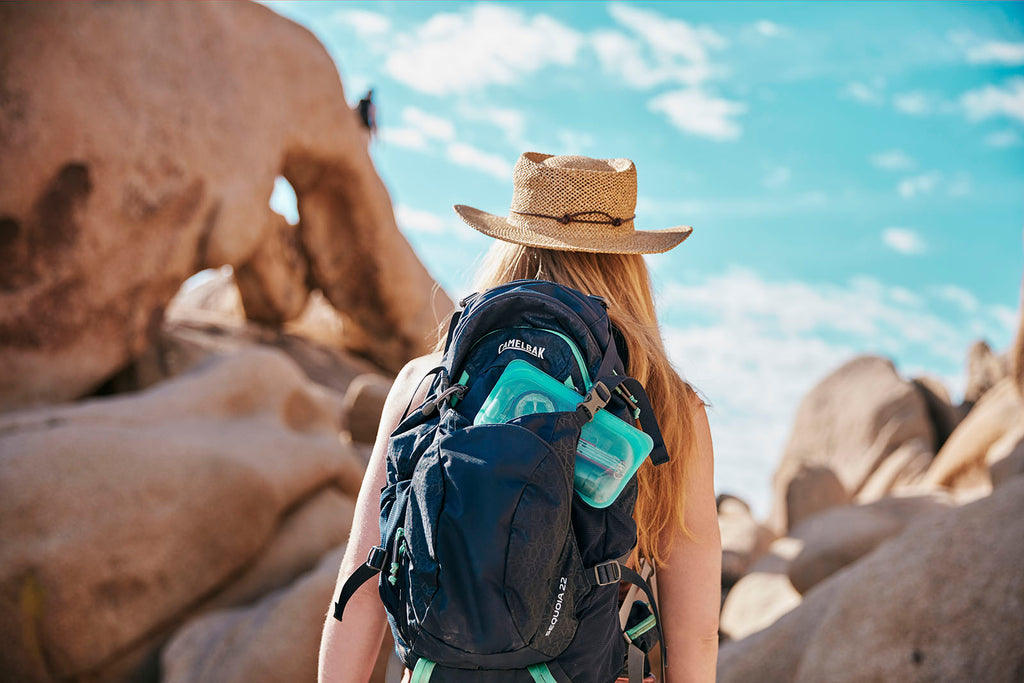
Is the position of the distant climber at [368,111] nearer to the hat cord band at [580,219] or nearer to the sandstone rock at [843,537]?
the sandstone rock at [843,537]

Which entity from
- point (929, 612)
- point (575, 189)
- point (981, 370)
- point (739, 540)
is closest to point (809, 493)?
point (739, 540)

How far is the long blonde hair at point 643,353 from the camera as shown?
2.04 metres

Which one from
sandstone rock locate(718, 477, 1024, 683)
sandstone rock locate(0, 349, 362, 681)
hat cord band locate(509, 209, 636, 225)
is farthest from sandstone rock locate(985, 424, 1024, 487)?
sandstone rock locate(0, 349, 362, 681)

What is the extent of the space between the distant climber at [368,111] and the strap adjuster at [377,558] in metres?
11.6

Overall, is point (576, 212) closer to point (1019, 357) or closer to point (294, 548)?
point (294, 548)

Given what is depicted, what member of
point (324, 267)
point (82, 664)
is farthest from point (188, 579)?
point (324, 267)

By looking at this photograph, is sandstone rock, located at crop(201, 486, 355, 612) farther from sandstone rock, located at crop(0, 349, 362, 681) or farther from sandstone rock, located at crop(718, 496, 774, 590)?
sandstone rock, located at crop(718, 496, 774, 590)

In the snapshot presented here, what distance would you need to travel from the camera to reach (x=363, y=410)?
9.57 meters

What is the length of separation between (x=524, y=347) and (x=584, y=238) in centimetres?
51

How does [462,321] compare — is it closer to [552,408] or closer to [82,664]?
[552,408]

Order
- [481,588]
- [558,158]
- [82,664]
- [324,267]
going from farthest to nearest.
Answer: [324,267]
[82,664]
[558,158]
[481,588]

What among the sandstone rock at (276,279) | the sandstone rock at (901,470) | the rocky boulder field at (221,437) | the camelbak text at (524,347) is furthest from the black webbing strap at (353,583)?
the sandstone rock at (901,470)

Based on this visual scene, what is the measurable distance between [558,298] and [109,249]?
7.24m

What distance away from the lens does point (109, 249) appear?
7965 mm
